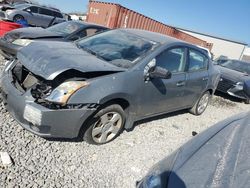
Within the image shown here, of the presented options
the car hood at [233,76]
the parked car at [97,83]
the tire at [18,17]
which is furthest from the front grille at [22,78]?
the tire at [18,17]

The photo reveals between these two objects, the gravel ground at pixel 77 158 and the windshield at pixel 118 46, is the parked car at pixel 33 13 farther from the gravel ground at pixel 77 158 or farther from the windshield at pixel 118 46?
the gravel ground at pixel 77 158

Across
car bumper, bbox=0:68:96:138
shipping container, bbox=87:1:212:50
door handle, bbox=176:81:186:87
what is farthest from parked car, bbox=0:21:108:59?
shipping container, bbox=87:1:212:50

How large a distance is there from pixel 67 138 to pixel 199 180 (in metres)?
2.53

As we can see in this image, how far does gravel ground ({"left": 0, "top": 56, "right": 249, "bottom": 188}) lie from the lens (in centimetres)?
308

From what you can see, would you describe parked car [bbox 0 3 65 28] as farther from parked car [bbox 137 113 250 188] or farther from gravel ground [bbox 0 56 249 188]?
parked car [bbox 137 113 250 188]

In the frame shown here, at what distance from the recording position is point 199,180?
1.69 meters

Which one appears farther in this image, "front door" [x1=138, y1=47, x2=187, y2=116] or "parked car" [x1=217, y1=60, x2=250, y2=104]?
"parked car" [x1=217, y1=60, x2=250, y2=104]

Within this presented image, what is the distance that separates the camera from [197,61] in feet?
18.5

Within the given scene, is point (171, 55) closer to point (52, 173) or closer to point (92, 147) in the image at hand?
point (92, 147)

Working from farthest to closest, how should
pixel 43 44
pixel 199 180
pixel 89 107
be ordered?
pixel 43 44 → pixel 89 107 → pixel 199 180

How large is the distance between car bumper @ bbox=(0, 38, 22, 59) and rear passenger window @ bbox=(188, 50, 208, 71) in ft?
12.6

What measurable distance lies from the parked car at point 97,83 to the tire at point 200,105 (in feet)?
3.42

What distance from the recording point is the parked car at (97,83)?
337cm

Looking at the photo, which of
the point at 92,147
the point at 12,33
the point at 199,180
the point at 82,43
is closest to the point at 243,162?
the point at 199,180
